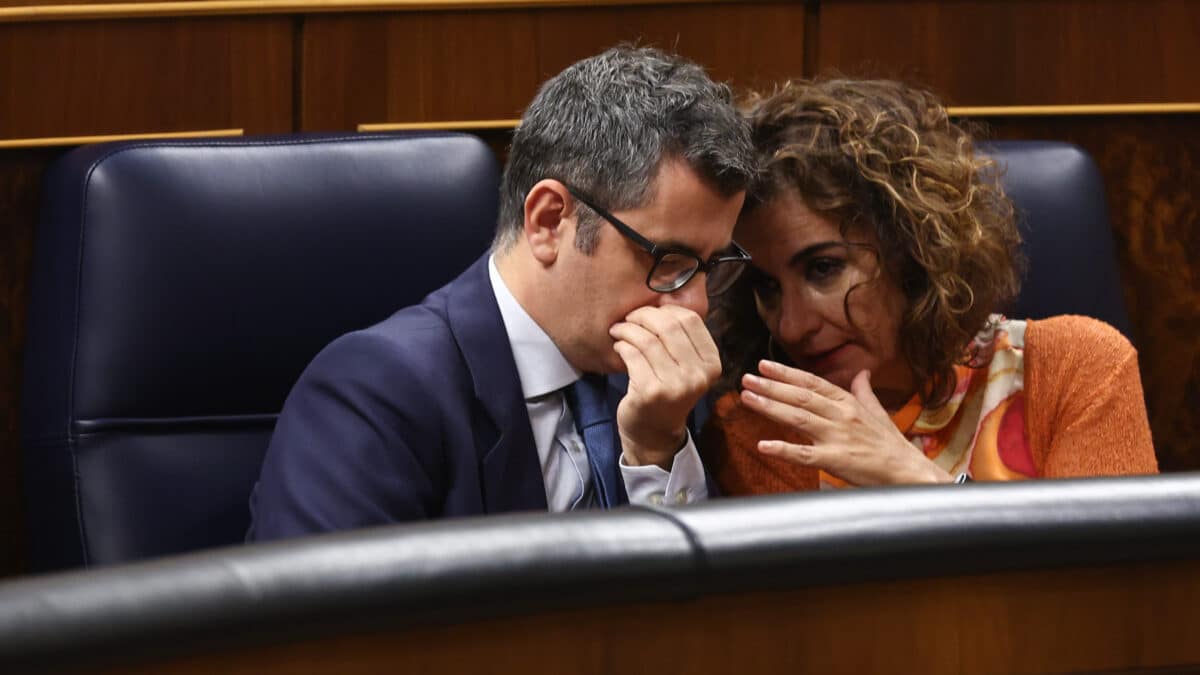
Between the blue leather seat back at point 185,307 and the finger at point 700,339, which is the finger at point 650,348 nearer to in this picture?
the finger at point 700,339

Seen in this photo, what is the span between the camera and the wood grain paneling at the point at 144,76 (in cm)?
147

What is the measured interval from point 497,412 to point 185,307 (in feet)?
0.89

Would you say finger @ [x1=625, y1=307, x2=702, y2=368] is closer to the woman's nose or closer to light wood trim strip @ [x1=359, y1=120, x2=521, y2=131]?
the woman's nose

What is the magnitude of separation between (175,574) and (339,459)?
20.9 inches

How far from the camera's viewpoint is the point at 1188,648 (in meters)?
0.61

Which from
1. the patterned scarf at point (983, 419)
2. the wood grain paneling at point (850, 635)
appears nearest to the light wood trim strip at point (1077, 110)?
the patterned scarf at point (983, 419)

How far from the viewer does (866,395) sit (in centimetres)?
123

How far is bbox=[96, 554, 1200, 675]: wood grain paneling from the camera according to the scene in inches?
21.1

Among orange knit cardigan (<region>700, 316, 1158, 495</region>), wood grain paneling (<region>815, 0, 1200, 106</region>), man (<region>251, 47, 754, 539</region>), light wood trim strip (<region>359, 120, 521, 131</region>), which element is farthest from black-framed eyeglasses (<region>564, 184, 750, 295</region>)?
wood grain paneling (<region>815, 0, 1200, 106</region>)

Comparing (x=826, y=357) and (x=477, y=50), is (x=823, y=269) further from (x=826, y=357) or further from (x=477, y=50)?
(x=477, y=50)

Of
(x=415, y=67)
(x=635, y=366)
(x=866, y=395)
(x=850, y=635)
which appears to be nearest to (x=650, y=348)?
(x=635, y=366)

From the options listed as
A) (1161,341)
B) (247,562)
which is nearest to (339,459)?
(247,562)

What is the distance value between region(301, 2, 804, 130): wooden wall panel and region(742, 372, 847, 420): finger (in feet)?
1.93

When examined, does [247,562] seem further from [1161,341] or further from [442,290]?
[1161,341]
